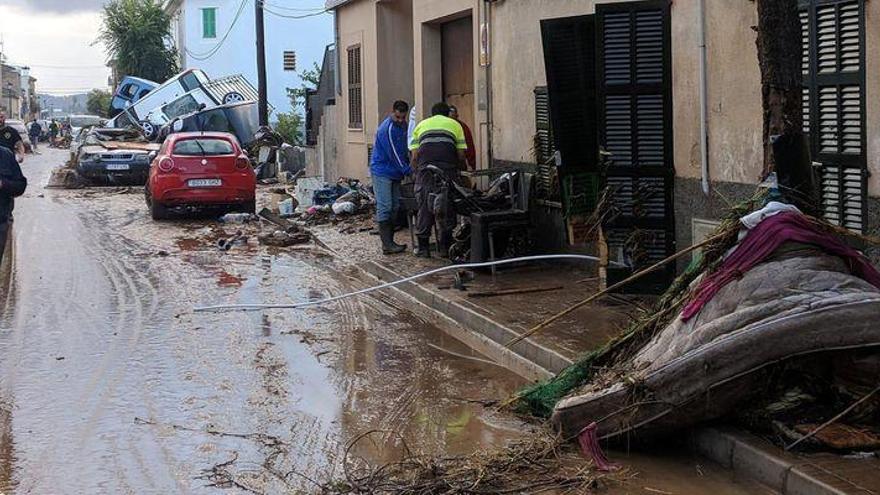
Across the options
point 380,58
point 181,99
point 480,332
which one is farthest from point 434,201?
point 181,99

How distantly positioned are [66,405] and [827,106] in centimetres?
540

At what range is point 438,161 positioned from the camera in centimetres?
1234

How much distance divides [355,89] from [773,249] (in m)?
16.1

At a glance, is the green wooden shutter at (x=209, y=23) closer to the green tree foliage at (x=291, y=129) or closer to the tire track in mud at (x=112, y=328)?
the green tree foliage at (x=291, y=129)

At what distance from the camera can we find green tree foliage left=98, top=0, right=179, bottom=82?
55719mm

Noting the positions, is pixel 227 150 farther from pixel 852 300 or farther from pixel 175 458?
pixel 852 300

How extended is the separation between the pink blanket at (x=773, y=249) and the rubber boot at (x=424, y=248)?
740 cm

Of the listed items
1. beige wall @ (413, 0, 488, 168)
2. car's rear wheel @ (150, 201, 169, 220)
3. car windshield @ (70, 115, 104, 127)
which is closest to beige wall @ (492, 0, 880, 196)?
beige wall @ (413, 0, 488, 168)

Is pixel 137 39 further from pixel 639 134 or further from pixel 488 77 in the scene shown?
pixel 639 134

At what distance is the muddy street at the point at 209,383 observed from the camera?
5789 millimetres

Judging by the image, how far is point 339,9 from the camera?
71.9ft

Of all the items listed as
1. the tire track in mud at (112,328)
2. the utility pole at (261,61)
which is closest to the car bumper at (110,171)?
the utility pole at (261,61)

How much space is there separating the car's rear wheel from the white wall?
35.3 metres

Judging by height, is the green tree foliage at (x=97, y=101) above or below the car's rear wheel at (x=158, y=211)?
above
